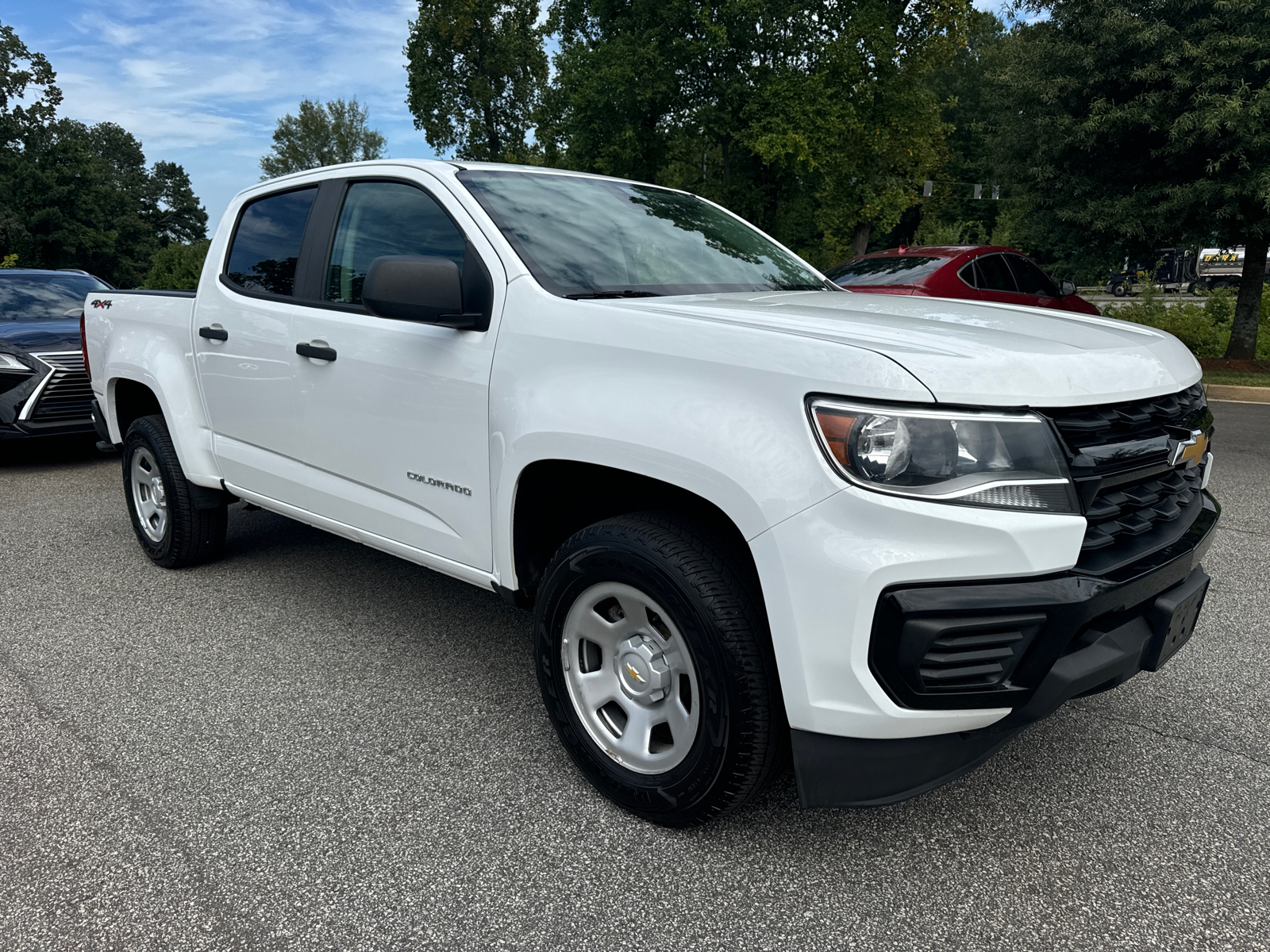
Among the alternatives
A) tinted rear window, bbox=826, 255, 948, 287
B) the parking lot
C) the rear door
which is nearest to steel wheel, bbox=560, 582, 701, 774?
the parking lot

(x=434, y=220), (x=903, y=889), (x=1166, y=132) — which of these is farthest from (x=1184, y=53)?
(x=903, y=889)

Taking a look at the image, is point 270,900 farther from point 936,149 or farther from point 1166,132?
point 936,149

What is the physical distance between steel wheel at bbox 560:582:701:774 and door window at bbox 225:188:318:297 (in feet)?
6.68

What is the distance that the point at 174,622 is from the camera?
4008 mm

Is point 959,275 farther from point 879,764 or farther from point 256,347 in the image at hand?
point 879,764

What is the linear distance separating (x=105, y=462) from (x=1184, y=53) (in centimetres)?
1294

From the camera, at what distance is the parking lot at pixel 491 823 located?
6.97ft

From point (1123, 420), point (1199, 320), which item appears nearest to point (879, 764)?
point (1123, 420)

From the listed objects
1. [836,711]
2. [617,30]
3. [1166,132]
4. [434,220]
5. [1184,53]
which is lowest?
[836,711]

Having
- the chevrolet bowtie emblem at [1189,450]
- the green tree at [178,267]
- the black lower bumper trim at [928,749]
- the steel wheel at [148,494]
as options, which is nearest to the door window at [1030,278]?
the chevrolet bowtie emblem at [1189,450]

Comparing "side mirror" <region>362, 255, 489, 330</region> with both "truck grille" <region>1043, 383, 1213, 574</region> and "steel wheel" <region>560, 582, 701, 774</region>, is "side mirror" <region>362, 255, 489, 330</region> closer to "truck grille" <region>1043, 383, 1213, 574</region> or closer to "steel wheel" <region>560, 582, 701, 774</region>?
"steel wheel" <region>560, 582, 701, 774</region>

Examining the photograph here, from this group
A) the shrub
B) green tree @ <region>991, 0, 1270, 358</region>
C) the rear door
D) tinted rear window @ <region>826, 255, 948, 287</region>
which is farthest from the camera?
the shrub

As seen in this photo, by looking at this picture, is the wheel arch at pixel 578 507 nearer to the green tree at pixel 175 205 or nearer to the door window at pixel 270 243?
the door window at pixel 270 243

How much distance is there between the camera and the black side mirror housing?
2672 millimetres
